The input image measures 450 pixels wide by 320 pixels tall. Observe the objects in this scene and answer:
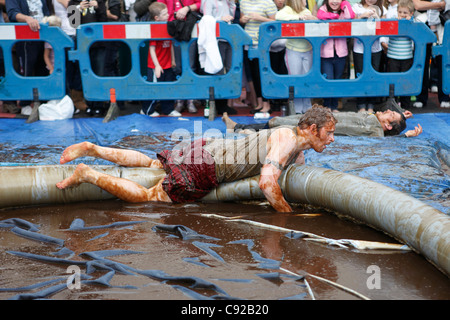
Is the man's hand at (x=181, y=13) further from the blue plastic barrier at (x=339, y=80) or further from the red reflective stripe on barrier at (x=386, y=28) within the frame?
the red reflective stripe on barrier at (x=386, y=28)

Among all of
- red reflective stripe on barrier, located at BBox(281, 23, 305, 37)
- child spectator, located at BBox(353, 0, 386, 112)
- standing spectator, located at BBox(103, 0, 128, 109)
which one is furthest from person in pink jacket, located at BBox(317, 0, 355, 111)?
standing spectator, located at BBox(103, 0, 128, 109)

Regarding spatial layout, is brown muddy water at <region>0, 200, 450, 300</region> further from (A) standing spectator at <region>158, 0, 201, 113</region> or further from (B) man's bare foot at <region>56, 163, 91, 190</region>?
(A) standing spectator at <region>158, 0, 201, 113</region>

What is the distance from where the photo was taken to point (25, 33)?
314 inches

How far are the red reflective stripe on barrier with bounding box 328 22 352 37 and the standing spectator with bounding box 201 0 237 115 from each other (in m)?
1.37

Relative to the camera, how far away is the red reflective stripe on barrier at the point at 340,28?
26.0 ft

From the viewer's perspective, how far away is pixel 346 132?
6961 millimetres

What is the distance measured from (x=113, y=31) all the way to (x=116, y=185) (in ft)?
12.0

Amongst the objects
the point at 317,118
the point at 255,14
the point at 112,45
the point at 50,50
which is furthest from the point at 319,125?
the point at 50,50

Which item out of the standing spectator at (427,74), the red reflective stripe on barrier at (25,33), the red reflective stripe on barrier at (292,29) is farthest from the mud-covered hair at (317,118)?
the red reflective stripe on barrier at (25,33)

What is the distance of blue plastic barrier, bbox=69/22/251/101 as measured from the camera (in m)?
8.01

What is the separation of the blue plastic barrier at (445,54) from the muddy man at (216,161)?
157 inches

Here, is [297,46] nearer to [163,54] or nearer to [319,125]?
[163,54]

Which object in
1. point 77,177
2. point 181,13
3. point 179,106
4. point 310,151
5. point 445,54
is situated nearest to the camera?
point 77,177
